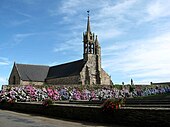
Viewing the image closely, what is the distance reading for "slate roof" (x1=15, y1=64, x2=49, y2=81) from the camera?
73438 mm

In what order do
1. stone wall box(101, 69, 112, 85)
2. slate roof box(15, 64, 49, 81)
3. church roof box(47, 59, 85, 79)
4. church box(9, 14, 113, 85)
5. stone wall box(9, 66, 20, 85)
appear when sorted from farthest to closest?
1. stone wall box(9, 66, 20, 85)
2. slate roof box(15, 64, 49, 81)
3. stone wall box(101, 69, 112, 85)
4. church roof box(47, 59, 85, 79)
5. church box(9, 14, 113, 85)

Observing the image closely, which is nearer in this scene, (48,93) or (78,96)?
(48,93)

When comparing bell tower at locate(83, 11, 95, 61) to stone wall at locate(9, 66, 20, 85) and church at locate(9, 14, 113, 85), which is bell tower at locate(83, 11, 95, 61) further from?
stone wall at locate(9, 66, 20, 85)

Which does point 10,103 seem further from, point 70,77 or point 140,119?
point 70,77

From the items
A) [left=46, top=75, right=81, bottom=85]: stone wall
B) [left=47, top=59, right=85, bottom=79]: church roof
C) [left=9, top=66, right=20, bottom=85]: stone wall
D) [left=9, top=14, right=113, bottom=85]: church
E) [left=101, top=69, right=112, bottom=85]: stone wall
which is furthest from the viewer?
[left=9, top=66, right=20, bottom=85]: stone wall

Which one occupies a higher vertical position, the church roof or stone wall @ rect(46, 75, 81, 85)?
the church roof

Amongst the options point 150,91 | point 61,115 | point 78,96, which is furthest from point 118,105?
point 150,91

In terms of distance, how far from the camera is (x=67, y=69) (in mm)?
72312

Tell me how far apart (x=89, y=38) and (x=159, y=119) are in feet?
206

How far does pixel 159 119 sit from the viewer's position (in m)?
9.41

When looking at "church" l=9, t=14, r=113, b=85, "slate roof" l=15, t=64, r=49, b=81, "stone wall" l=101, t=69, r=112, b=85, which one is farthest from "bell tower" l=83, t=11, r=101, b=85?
"slate roof" l=15, t=64, r=49, b=81

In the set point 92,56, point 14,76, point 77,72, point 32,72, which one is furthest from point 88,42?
point 14,76

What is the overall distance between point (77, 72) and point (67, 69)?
5914 mm

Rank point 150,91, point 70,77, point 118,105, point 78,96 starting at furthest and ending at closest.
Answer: point 70,77
point 150,91
point 78,96
point 118,105
